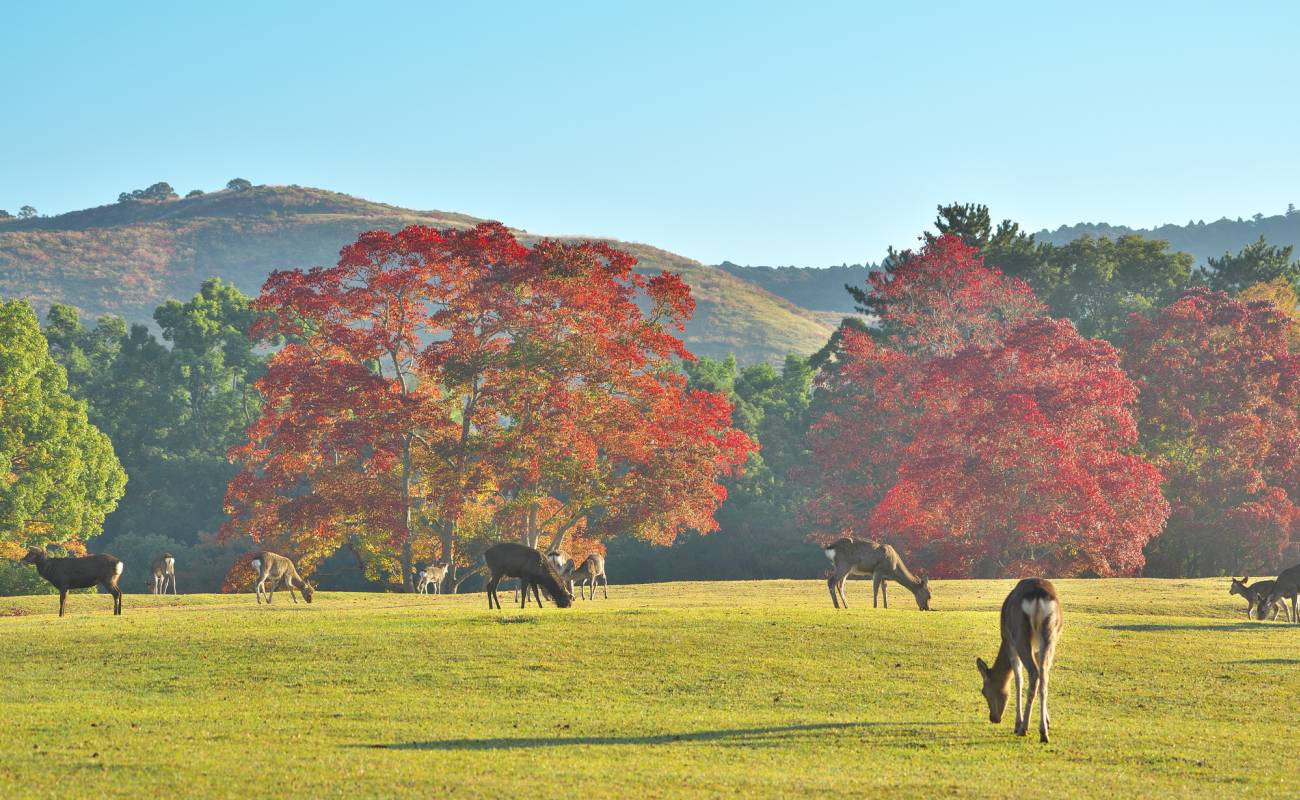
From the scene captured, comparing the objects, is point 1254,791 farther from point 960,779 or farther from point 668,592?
point 668,592

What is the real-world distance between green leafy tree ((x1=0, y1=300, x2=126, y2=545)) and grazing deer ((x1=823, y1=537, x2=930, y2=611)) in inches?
1357

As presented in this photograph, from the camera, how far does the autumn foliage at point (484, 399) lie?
49062 millimetres

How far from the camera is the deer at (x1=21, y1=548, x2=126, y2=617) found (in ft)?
107

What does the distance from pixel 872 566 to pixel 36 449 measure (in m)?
36.5

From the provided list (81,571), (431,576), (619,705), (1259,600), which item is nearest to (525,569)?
(81,571)

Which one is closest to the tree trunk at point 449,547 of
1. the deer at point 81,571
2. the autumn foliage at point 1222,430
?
the deer at point 81,571

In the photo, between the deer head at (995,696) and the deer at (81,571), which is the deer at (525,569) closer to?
the deer at (81,571)

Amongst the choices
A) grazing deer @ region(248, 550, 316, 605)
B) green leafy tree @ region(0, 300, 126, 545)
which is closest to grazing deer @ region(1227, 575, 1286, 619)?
grazing deer @ region(248, 550, 316, 605)

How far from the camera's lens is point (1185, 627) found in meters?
31.7

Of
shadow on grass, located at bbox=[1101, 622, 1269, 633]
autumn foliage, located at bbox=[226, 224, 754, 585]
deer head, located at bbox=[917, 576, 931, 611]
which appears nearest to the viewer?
shadow on grass, located at bbox=[1101, 622, 1269, 633]

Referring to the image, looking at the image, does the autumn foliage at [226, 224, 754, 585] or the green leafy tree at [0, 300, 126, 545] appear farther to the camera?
the green leafy tree at [0, 300, 126, 545]

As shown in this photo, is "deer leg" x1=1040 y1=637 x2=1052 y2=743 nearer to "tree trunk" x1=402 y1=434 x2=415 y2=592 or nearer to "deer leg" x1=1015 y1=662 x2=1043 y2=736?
"deer leg" x1=1015 y1=662 x2=1043 y2=736

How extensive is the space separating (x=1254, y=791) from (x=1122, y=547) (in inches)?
1524

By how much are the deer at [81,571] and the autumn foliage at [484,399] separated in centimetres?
1523
